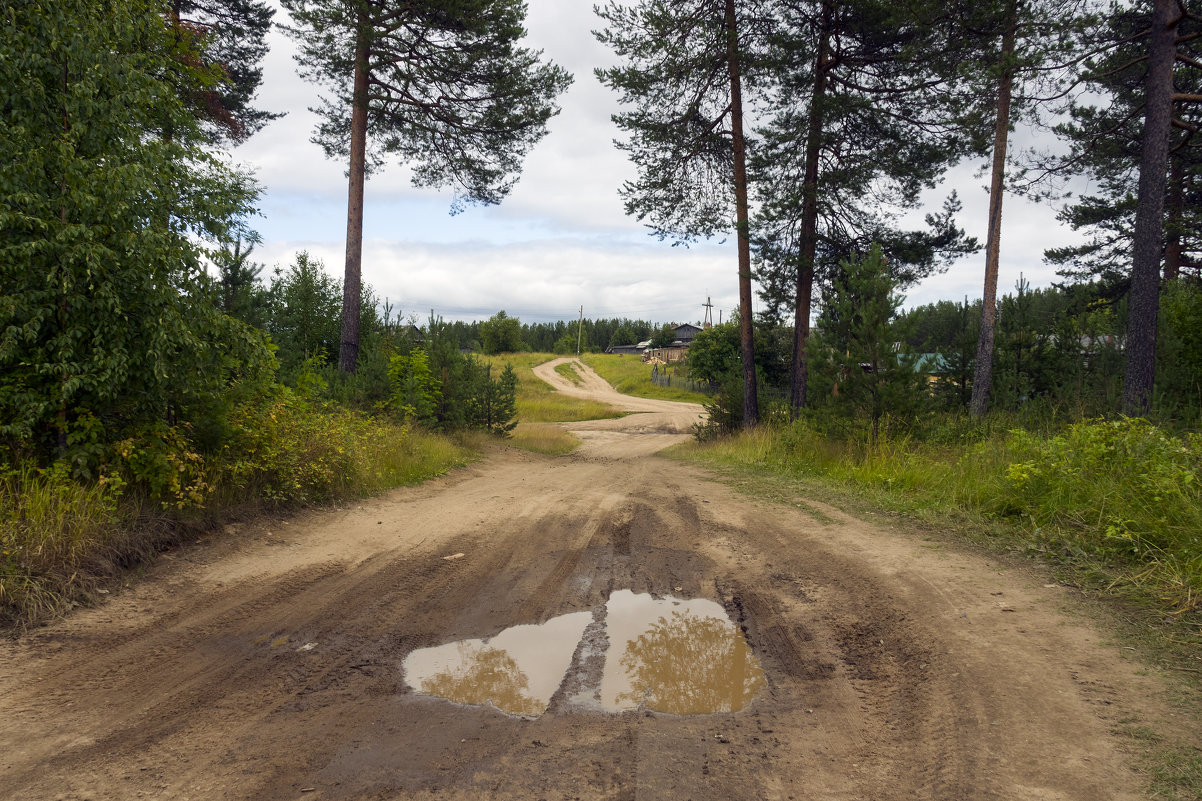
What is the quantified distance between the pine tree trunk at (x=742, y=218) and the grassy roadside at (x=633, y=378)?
25.2 m

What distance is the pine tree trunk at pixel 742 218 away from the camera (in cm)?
1710

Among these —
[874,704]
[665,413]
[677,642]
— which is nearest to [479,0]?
[677,642]

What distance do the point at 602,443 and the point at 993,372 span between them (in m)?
14.5

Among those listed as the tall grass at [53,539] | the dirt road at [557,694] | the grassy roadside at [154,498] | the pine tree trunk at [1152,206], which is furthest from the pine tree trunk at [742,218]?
the tall grass at [53,539]

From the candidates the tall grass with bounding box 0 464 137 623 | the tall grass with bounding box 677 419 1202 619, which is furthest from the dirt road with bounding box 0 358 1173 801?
the tall grass with bounding box 677 419 1202 619

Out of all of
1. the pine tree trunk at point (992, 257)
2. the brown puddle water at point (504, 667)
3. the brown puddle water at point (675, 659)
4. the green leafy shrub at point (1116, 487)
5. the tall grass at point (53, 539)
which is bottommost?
the brown puddle water at point (504, 667)

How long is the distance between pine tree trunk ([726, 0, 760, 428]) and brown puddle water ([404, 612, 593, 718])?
14.9 metres

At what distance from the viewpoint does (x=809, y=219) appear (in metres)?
17.7

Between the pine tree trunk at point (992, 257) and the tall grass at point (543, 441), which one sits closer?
the pine tree trunk at point (992, 257)

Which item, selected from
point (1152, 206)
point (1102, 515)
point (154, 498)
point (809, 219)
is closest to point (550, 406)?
point (809, 219)

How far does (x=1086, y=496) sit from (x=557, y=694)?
5601mm

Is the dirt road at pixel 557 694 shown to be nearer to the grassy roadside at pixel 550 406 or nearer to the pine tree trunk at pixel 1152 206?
the pine tree trunk at pixel 1152 206

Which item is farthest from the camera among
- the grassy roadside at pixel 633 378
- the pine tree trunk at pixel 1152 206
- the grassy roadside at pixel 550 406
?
the grassy roadside at pixel 633 378

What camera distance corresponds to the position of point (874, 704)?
358cm
